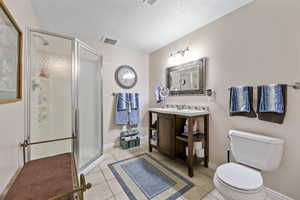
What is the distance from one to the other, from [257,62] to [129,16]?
181 cm

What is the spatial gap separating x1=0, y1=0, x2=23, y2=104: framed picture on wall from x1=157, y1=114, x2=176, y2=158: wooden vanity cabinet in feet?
5.92

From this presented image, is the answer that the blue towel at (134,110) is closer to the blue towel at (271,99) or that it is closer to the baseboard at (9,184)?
the baseboard at (9,184)

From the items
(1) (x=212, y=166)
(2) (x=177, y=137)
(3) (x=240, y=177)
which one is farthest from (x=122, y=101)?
(3) (x=240, y=177)

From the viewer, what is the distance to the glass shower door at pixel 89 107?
79.5 inches

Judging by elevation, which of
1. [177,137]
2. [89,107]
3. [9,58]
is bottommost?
[177,137]

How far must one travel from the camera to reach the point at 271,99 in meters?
1.32

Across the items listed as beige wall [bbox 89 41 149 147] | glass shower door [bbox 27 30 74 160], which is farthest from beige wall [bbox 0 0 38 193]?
beige wall [bbox 89 41 149 147]

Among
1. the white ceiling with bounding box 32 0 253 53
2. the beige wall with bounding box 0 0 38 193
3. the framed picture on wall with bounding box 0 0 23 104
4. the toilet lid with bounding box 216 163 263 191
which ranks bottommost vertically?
the toilet lid with bounding box 216 163 263 191

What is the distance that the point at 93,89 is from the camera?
89.8 inches

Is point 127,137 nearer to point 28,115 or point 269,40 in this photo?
point 28,115

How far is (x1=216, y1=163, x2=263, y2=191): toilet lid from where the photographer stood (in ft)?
3.44

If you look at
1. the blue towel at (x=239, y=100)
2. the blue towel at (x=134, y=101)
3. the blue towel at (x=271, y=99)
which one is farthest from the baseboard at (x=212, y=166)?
the blue towel at (x=134, y=101)

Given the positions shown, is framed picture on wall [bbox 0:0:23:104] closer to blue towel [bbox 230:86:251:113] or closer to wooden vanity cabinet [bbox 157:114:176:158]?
wooden vanity cabinet [bbox 157:114:176:158]

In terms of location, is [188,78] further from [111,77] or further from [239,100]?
[111,77]
